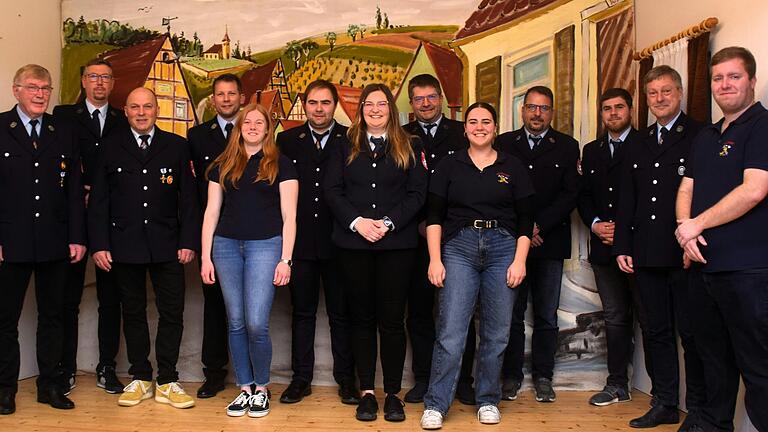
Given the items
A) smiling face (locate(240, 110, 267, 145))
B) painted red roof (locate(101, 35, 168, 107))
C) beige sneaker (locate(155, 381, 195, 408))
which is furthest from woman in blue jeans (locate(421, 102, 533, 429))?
painted red roof (locate(101, 35, 168, 107))

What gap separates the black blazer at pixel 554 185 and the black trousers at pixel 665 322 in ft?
1.86

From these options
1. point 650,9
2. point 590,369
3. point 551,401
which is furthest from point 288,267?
point 650,9

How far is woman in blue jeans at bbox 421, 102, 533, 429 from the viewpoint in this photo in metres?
3.57

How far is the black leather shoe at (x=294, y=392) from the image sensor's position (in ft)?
13.4

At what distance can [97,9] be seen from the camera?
523 centimetres

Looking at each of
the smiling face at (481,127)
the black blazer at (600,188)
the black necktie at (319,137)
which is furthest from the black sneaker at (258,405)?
the black blazer at (600,188)

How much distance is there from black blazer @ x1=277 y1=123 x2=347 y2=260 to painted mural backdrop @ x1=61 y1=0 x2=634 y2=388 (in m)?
1.07

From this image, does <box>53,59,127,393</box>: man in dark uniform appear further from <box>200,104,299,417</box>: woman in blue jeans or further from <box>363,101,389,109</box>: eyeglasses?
<box>363,101,389,109</box>: eyeglasses

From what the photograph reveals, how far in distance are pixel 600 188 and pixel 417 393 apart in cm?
157

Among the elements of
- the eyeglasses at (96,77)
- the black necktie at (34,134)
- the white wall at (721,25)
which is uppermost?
the white wall at (721,25)

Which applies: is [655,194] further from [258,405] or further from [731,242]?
[258,405]

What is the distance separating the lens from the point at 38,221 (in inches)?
150

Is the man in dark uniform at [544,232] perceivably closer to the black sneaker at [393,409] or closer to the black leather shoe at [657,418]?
the black leather shoe at [657,418]

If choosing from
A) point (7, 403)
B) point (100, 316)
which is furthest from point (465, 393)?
point (7, 403)
